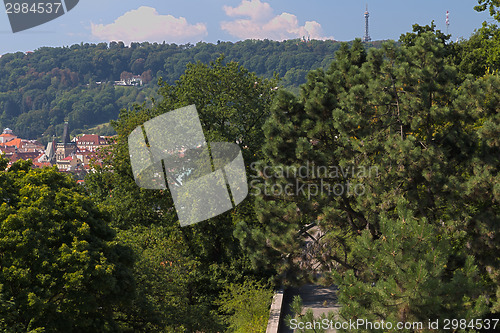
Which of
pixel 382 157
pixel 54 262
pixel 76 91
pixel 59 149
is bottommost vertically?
pixel 59 149

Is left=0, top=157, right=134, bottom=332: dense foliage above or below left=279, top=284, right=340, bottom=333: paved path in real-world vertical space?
above

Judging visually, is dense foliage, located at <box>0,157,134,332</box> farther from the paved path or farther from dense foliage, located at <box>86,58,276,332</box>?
the paved path

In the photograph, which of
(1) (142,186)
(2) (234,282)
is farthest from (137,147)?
(2) (234,282)

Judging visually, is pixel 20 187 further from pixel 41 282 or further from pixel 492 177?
pixel 492 177

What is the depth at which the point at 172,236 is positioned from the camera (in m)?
20.2

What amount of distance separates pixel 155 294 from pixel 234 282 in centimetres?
461

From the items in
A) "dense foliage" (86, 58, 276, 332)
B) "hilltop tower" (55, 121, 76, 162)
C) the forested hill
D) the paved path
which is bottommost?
"hilltop tower" (55, 121, 76, 162)

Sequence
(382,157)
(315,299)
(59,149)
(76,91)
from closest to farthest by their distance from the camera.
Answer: (382,157) < (315,299) < (59,149) < (76,91)

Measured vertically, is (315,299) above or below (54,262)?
below

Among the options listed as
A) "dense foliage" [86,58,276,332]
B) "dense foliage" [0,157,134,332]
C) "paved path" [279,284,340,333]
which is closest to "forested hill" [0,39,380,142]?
"dense foliage" [86,58,276,332]

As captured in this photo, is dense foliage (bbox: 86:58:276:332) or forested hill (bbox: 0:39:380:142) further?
forested hill (bbox: 0:39:380:142)

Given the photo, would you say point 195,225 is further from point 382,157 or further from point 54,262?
point 382,157

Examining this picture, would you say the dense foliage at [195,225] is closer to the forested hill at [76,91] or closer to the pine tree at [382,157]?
the pine tree at [382,157]

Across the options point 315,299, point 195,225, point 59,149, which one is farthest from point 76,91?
point 315,299
